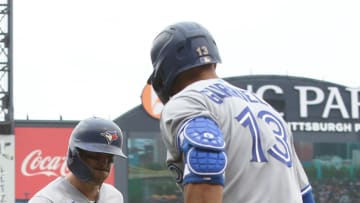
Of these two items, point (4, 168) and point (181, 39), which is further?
point (4, 168)

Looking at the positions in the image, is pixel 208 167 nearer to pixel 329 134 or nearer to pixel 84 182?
pixel 84 182

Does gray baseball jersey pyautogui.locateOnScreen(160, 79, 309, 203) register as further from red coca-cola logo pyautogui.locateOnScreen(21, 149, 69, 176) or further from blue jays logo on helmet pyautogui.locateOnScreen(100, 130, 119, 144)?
red coca-cola logo pyautogui.locateOnScreen(21, 149, 69, 176)

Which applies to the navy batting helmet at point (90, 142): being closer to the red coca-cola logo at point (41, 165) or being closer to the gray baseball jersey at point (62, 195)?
the gray baseball jersey at point (62, 195)

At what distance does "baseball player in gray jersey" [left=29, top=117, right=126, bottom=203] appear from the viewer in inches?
178

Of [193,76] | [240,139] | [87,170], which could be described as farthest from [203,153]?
[87,170]

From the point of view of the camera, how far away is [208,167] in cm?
279

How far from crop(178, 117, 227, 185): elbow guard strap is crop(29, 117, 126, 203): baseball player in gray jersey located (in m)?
1.75

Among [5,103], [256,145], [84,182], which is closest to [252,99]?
[256,145]

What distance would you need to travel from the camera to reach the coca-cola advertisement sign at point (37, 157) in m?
29.5

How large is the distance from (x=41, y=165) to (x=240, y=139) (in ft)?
90.3

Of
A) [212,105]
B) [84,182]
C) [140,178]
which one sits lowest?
[140,178]

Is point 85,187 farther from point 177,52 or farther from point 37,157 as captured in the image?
point 37,157

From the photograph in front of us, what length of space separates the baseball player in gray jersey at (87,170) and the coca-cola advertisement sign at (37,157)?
25.0m

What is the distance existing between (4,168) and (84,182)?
22.2m
